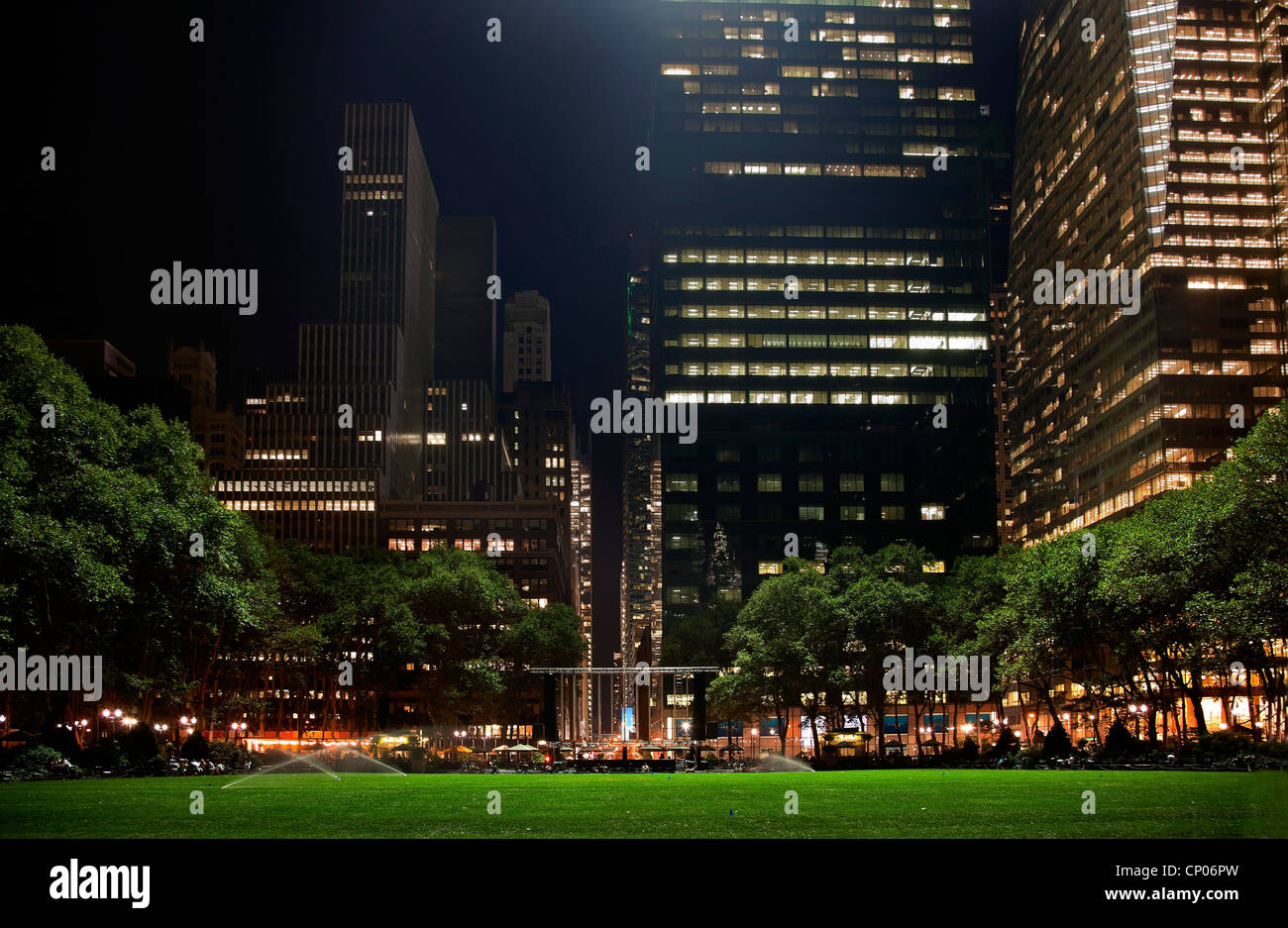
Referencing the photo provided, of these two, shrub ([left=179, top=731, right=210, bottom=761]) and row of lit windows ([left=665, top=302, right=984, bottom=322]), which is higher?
row of lit windows ([left=665, top=302, right=984, bottom=322])

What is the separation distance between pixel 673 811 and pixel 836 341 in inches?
6634

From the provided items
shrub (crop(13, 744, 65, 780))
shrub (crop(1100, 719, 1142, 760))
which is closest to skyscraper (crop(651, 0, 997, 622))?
shrub (crop(1100, 719, 1142, 760))

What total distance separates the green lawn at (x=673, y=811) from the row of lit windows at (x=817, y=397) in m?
150

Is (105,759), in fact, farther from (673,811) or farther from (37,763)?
(673,811)

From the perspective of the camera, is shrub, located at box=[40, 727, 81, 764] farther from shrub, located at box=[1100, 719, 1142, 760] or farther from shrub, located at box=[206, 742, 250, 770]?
shrub, located at box=[1100, 719, 1142, 760]

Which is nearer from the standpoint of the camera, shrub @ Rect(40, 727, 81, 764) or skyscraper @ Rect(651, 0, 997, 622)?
shrub @ Rect(40, 727, 81, 764)

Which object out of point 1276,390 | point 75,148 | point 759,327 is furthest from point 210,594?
point 759,327

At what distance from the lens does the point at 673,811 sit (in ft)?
81.8

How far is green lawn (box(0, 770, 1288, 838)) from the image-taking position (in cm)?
1952

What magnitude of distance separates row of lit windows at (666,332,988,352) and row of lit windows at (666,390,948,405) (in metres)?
7.95

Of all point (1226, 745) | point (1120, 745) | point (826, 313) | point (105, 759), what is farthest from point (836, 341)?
point (105, 759)

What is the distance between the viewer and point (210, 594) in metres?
56.8
